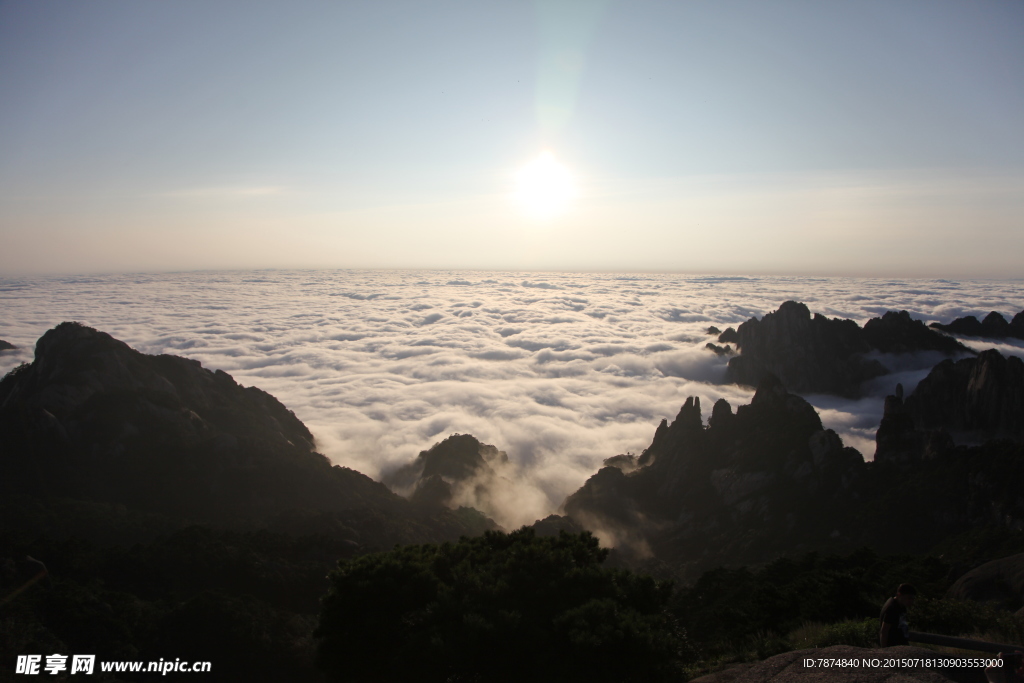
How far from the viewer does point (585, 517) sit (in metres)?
72.7

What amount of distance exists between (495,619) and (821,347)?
17201cm

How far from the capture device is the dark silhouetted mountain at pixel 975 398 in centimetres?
9631

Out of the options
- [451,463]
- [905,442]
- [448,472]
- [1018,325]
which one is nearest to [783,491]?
[905,442]

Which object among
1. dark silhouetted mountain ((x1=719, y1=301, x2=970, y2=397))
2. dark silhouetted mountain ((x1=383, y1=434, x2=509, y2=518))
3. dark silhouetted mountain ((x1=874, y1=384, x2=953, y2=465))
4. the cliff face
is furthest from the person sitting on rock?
dark silhouetted mountain ((x1=719, y1=301, x2=970, y2=397))

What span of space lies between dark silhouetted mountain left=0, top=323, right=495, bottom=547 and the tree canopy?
110 ft

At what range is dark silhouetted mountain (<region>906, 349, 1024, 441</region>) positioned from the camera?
96.3 meters

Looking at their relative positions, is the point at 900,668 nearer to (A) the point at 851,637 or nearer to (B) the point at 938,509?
(A) the point at 851,637

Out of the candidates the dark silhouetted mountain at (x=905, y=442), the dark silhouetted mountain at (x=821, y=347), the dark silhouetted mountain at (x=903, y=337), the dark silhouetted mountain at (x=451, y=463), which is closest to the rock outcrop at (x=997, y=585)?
the dark silhouetted mountain at (x=905, y=442)

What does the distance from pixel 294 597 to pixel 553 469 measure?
7481cm

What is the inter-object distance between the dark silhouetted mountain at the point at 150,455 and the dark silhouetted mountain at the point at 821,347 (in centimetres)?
13261

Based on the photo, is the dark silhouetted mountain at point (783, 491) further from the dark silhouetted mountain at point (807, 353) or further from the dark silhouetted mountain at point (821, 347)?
the dark silhouetted mountain at point (821, 347)

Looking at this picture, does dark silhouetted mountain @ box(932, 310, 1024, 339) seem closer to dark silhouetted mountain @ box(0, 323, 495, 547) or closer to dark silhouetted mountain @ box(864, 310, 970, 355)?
dark silhouetted mountain @ box(864, 310, 970, 355)

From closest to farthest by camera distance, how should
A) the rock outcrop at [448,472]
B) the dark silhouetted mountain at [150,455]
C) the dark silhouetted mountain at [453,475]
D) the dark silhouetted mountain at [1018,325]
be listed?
the dark silhouetted mountain at [150,455] → the dark silhouetted mountain at [453,475] → the rock outcrop at [448,472] → the dark silhouetted mountain at [1018,325]

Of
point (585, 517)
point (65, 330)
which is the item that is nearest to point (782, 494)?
point (585, 517)
